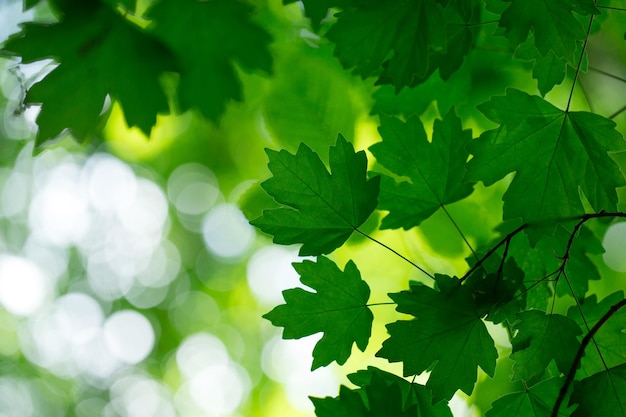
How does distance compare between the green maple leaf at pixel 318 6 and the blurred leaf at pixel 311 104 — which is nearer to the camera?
the green maple leaf at pixel 318 6

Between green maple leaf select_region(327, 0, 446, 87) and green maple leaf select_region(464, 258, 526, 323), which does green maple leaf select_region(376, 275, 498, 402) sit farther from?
green maple leaf select_region(327, 0, 446, 87)

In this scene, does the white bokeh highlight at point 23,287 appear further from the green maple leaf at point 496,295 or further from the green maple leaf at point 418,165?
the green maple leaf at point 496,295

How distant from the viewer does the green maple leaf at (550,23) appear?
0.81 metres

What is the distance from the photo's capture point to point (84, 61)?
3.10 feet

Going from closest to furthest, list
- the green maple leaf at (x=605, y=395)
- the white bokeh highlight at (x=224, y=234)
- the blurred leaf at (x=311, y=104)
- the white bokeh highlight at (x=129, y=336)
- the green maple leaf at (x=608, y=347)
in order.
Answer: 1. the green maple leaf at (x=605, y=395)
2. the green maple leaf at (x=608, y=347)
3. the blurred leaf at (x=311, y=104)
4. the white bokeh highlight at (x=224, y=234)
5. the white bokeh highlight at (x=129, y=336)

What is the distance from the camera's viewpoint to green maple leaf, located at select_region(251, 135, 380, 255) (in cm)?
88

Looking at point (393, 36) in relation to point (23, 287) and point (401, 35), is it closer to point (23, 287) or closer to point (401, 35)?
point (401, 35)

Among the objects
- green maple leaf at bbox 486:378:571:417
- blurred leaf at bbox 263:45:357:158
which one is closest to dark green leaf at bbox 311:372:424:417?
green maple leaf at bbox 486:378:571:417

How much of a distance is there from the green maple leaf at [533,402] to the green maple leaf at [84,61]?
0.78m

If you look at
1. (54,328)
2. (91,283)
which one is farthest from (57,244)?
(54,328)

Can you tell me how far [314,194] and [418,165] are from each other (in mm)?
234

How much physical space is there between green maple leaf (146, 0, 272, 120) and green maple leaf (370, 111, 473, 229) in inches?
16.5

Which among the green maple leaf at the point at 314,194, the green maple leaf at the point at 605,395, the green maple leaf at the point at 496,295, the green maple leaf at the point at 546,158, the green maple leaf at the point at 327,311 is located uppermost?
the green maple leaf at the point at 546,158

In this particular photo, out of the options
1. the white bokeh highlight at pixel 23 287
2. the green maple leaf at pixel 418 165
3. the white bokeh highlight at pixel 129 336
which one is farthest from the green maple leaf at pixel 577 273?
the white bokeh highlight at pixel 23 287
